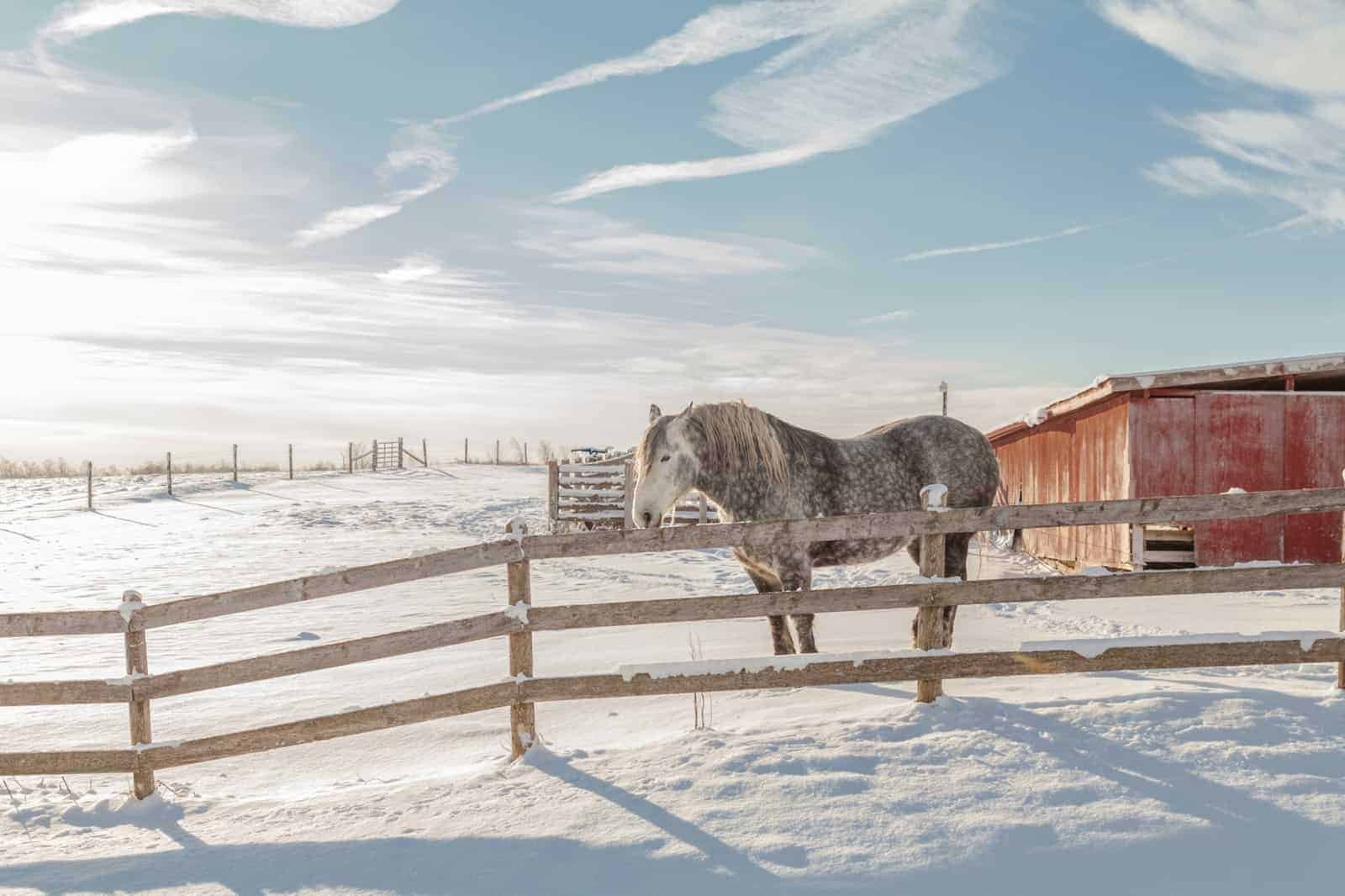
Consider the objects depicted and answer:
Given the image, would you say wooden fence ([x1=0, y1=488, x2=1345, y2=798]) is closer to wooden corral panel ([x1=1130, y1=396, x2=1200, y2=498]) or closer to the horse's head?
the horse's head

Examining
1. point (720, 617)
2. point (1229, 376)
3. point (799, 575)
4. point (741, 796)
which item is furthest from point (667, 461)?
point (1229, 376)

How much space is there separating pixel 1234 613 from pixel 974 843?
28.2 ft

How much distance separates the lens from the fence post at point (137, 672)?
5449mm

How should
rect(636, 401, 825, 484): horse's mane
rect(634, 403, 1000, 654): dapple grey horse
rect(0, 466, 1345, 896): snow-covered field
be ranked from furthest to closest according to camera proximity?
rect(636, 401, 825, 484): horse's mane, rect(634, 403, 1000, 654): dapple grey horse, rect(0, 466, 1345, 896): snow-covered field

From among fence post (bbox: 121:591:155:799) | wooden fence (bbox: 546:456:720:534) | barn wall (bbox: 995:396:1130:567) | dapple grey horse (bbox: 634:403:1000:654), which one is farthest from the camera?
wooden fence (bbox: 546:456:720:534)

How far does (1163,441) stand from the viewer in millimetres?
13977

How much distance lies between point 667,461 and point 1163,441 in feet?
36.3

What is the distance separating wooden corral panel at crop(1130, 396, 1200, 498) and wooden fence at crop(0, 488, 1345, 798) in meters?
9.24

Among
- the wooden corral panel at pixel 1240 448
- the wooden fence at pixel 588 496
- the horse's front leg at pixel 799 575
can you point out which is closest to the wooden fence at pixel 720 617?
the horse's front leg at pixel 799 575

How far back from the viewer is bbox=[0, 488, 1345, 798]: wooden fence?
17.0 ft

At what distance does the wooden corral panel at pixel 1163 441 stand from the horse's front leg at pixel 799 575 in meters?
10.2

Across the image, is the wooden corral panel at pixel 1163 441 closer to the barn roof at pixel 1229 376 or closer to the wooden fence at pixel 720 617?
the barn roof at pixel 1229 376

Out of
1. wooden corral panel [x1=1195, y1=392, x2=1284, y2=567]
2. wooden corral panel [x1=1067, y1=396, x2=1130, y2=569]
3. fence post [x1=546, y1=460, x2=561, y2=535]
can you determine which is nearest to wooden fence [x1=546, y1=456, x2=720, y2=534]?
fence post [x1=546, y1=460, x2=561, y2=535]

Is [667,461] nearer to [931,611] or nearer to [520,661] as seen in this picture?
[520,661]
